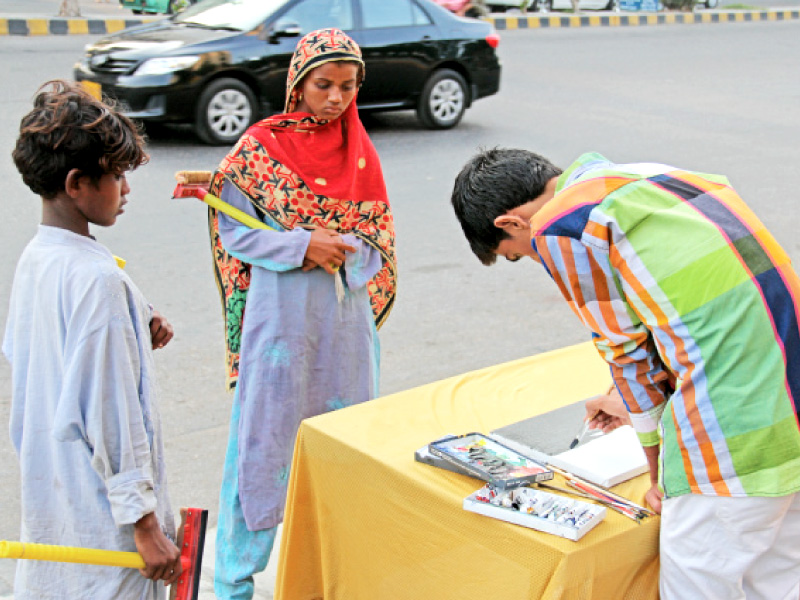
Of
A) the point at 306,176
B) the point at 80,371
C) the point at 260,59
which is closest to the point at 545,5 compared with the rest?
the point at 260,59

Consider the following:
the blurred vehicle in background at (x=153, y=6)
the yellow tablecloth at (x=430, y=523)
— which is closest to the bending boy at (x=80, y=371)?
the yellow tablecloth at (x=430, y=523)

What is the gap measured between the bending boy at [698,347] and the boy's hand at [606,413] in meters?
0.29

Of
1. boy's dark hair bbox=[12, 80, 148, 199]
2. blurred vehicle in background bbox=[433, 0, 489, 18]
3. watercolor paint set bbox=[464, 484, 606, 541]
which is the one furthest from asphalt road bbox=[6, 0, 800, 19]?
watercolor paint set bbox=[464, 484, 606, 541]

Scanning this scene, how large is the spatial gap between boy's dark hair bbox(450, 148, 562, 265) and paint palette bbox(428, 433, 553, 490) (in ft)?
1.45

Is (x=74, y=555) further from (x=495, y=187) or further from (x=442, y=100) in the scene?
(x=442, y=100)

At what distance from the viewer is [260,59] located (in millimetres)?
8172

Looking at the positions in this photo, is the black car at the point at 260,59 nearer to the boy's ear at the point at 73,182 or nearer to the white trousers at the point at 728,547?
the boy's ear at the point at 73,182

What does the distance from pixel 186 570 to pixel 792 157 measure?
8.27m

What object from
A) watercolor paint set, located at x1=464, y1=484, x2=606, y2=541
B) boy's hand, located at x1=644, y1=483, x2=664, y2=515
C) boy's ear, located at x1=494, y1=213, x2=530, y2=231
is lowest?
boy's hand, located at x1=644, y1=483, x2=664, y2=515

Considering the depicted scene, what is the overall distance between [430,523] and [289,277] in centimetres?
99

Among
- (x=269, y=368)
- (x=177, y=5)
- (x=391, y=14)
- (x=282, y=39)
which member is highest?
(x=177, y=5)

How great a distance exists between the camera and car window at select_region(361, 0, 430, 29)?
871 cm

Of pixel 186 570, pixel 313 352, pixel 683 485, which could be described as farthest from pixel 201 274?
pixel 683 485

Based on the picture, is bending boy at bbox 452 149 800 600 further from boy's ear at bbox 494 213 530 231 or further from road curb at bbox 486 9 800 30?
road curb at bbox 486 9 800 30
